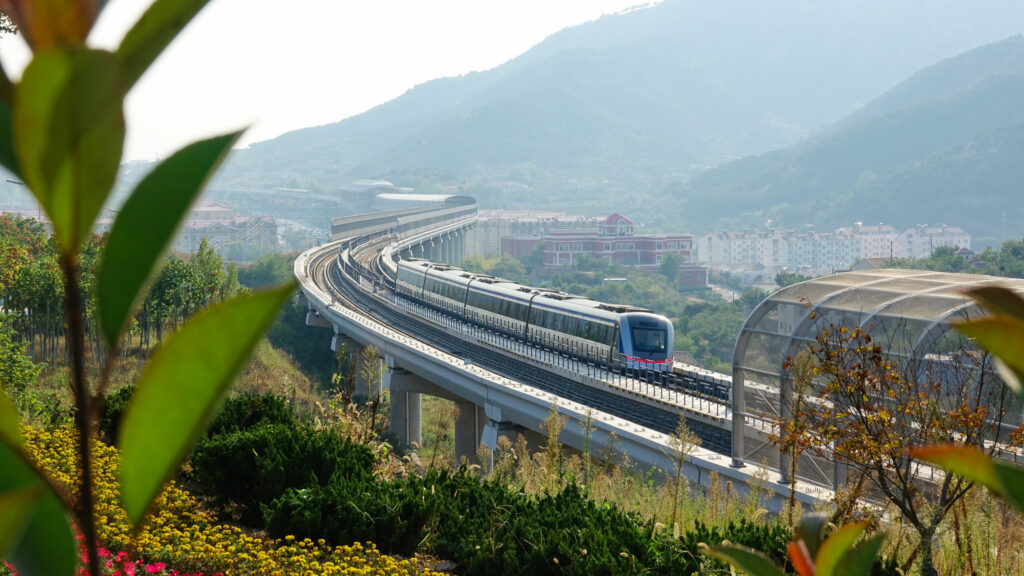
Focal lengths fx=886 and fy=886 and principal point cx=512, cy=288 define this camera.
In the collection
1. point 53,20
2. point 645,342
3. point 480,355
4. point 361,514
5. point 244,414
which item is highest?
point 53,20

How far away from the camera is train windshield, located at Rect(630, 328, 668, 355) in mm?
24391

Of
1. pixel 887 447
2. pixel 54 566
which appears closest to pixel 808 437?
pixel 887 447

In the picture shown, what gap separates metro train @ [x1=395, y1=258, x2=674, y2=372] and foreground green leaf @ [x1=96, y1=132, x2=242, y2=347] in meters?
23.1

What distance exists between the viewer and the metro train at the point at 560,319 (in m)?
24.5

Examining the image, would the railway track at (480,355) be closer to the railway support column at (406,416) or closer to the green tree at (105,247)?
the railway support column at (406,416)

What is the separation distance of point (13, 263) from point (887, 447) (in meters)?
24.4

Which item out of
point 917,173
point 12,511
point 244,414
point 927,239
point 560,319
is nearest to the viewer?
point 12,511

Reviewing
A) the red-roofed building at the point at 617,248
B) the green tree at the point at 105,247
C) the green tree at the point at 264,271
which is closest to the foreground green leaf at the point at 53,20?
the green tree at the point at 105,247

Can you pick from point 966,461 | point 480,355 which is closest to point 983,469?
point 966,461

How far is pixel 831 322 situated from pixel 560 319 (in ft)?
53.9

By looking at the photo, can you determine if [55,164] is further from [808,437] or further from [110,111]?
[808,437]

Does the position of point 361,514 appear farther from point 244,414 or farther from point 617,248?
point 617,248

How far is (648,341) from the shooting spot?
2448 centimetres

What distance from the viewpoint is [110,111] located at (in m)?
0.91
